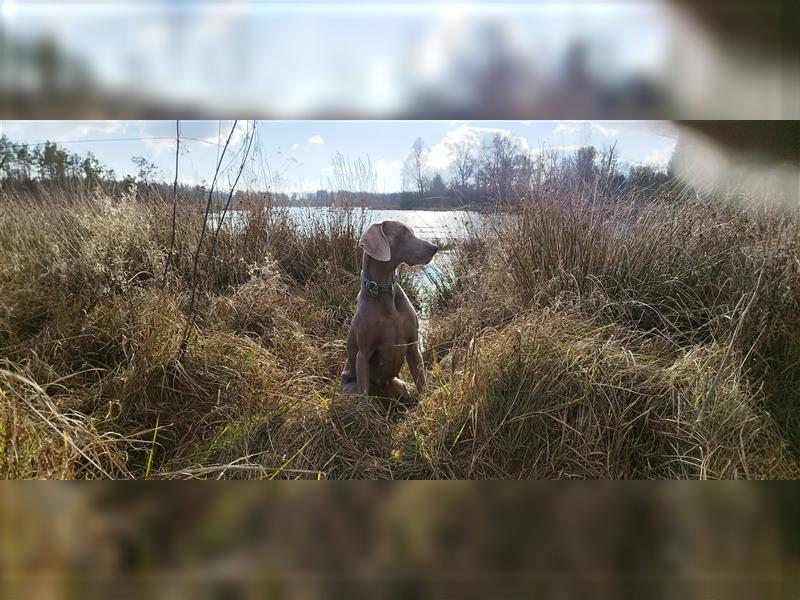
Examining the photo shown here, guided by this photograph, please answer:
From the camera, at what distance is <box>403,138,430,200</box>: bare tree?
2.06 meters

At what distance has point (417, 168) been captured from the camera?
6.97 ft

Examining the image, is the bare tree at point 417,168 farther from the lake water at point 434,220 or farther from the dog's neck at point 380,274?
the dog's neck at point 380,274

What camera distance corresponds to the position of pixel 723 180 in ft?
6.55

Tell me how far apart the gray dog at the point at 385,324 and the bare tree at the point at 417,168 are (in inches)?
6.3

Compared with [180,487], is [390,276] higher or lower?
higher

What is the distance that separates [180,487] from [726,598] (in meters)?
1.67

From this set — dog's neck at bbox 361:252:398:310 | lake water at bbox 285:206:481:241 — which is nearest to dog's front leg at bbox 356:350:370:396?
dog's neck at bbox 361:252:398:310

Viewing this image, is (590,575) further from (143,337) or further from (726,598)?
(143,337)

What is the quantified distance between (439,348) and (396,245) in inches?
17.1

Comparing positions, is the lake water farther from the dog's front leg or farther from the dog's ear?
the dog's front leg

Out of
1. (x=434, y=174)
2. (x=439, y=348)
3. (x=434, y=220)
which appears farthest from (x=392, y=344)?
(x=434, y=174)

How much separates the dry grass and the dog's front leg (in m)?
0.07
